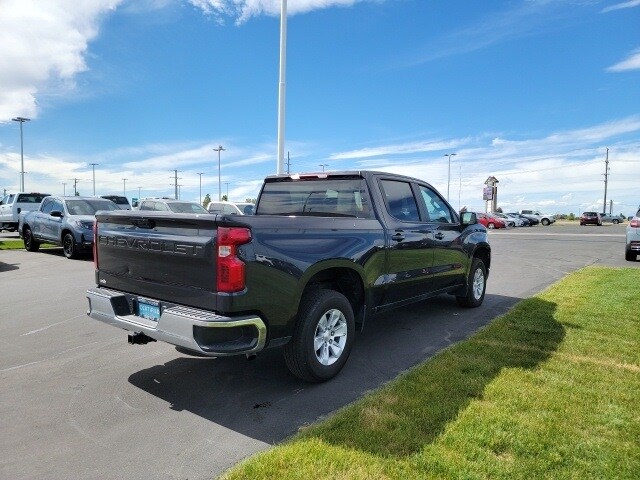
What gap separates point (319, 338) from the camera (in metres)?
4.05

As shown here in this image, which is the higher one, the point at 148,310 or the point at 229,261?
the point at 229,261

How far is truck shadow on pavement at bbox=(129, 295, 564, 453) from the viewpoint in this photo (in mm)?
3490

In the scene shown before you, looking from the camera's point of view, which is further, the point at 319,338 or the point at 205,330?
the point at 319,338

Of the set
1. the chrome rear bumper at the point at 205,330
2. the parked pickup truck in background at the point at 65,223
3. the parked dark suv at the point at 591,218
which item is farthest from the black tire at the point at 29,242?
the parked dark suv at the point at 591,218

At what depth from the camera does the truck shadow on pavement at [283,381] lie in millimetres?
3490

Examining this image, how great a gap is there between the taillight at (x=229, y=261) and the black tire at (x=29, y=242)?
14419 mm

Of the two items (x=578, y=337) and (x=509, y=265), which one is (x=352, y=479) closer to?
(x=578, y=337)

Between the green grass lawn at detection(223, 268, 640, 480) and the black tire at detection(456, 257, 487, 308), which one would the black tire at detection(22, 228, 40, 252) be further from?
the green grass lawn at detection(223, 268, 640, 480)

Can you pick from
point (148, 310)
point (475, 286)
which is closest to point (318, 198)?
point (148, 310)

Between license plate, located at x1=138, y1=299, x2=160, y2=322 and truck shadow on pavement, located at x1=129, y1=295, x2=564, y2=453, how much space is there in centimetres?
69

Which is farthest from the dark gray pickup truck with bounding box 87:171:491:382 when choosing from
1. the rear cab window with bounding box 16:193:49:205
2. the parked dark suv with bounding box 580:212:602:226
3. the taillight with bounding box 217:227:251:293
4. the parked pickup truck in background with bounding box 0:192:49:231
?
the parked dark suv with bounding box 580:212:602:226

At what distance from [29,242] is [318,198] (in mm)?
13877

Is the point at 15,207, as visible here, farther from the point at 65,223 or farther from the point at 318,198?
the point at 318,198

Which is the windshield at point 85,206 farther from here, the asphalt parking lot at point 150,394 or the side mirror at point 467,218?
the side mirror at point 467,218
